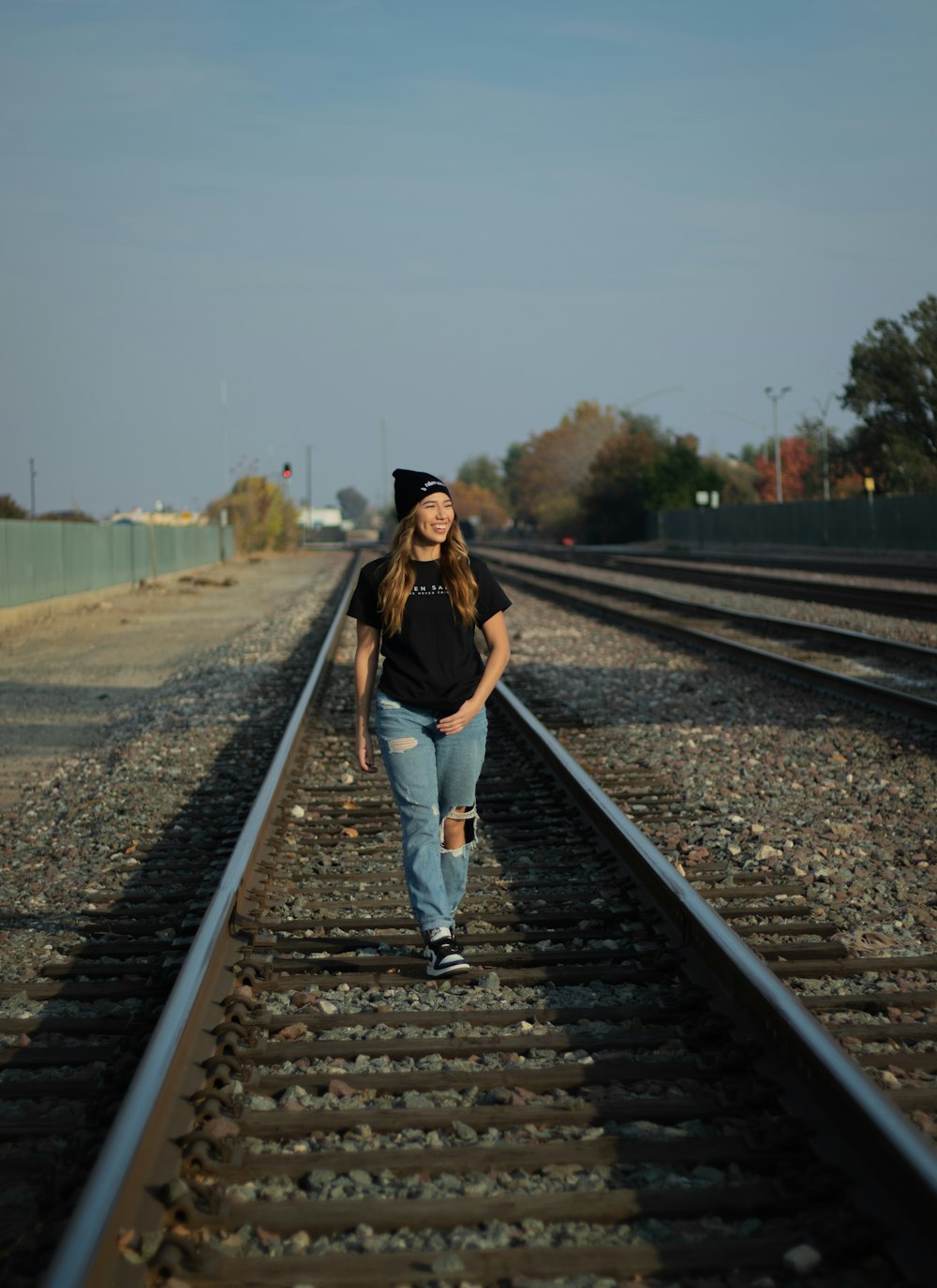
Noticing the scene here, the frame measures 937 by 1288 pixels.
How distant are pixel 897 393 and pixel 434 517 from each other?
205ft

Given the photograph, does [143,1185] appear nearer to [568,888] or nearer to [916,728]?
[568,888]

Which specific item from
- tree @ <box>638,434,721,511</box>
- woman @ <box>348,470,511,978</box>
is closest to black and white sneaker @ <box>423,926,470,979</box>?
woman @ <box>348,470,511,978</box>

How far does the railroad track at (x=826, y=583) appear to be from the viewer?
21734 mm

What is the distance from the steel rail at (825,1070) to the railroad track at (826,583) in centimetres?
1536

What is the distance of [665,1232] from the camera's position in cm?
312

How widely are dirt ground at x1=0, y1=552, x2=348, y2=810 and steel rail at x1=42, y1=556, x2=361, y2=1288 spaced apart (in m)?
4.34

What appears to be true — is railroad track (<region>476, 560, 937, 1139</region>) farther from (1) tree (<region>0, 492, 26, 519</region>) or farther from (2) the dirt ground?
(1) tree (<region>0, 492, 26, 519</region>)

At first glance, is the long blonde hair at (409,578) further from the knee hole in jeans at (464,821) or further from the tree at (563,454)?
the tree at (563,454)

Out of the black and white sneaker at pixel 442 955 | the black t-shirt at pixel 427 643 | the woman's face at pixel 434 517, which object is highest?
the woman's face at pixel 434 517

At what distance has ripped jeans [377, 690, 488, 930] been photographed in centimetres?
495

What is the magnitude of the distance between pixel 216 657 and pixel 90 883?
469 inches

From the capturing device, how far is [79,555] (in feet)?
96.2

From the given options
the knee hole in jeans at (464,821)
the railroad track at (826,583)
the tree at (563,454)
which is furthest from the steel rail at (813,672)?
the tree at (563,454)

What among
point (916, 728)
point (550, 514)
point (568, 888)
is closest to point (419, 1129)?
point (568, 888)
